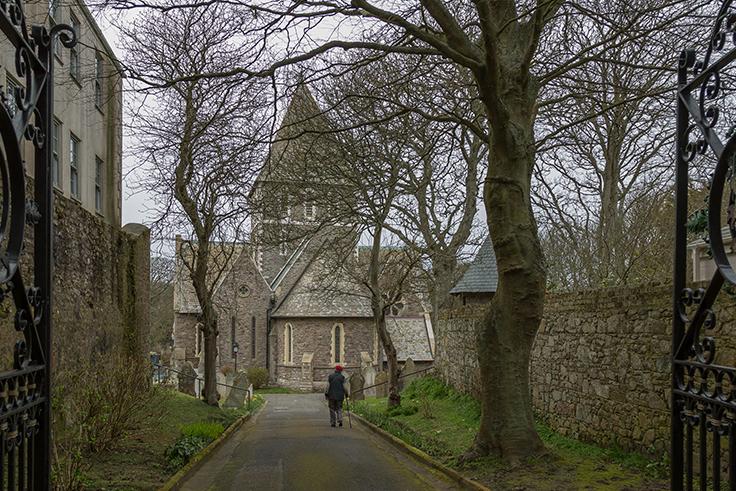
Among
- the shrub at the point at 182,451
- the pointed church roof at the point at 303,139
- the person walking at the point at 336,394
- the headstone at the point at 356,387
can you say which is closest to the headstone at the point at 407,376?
the headstone at the point at 356,387

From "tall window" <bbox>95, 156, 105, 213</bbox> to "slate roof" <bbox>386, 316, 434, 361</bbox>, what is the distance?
102ft

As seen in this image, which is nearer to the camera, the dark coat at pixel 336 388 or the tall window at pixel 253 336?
the dark coat at pixel 336 388

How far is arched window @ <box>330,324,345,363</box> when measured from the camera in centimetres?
5341

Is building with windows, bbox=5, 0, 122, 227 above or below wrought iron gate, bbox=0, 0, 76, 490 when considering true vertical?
above

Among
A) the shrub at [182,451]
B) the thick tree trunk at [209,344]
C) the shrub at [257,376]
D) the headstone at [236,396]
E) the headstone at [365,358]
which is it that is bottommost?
the shrub at [257,376]

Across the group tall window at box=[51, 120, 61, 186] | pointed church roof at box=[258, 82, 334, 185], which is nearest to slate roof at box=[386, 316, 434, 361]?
pointed church roof at box=[258, 82, 334, 185]

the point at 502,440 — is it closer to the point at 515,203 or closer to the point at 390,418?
the point at 515,203

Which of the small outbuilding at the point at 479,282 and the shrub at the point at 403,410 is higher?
the small outbuilding at the point at 479,282

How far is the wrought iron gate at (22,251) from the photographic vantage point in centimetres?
358

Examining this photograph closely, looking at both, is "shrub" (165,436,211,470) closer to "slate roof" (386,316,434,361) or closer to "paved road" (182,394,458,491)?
"paved road" (182,394,458,491)

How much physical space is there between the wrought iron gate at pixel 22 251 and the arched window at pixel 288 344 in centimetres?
4981

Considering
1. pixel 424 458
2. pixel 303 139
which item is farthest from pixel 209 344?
pixel 424 458

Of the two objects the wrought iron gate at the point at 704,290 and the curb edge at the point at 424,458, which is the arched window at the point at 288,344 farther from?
the wrought iron gate at the point at 704,290

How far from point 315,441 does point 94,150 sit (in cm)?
1055
